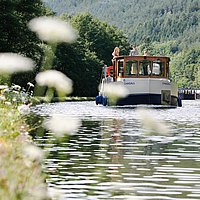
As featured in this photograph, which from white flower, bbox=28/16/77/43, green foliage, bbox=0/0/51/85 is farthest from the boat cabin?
white flower, bbox=28/16/77/43

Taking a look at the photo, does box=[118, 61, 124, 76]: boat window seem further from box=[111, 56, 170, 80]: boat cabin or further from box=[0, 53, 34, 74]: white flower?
box=[0, 53, 34, 74]: white flower

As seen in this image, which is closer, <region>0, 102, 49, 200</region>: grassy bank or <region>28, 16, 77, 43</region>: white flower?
<region>0, 102, 49, 200</region>: grassy bank

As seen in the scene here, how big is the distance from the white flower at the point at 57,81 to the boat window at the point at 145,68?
4784 cm

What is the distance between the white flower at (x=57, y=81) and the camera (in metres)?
6.80

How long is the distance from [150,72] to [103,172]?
43.3m

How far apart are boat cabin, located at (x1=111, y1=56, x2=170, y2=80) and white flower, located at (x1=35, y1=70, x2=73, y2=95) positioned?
47140 millimetres

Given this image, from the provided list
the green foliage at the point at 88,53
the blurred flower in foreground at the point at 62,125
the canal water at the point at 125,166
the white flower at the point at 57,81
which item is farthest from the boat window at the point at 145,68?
the blurred flower in foreground at the point at 62,125

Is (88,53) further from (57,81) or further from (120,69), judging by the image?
(57,81)

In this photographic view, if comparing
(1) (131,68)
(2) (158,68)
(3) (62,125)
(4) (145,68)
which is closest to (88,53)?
(2) (158,68)

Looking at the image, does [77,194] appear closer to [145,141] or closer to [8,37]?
[145,141]

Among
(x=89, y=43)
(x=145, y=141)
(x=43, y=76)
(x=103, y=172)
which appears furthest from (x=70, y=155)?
(x=89, y=43)

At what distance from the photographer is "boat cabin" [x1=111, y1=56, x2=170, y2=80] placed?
182ft

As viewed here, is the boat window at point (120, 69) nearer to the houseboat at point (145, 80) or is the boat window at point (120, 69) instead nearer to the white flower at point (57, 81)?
the houseboat at point (145, 80)

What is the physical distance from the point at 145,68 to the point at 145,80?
4.55ft
